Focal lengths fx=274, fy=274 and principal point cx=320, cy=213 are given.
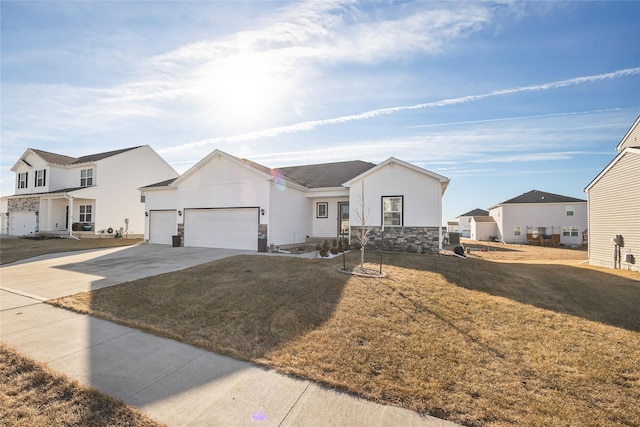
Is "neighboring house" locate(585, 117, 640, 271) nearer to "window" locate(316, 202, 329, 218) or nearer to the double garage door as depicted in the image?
"window" locate(316, 202, 329, 218)

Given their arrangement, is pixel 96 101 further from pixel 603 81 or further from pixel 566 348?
pixel 603 81

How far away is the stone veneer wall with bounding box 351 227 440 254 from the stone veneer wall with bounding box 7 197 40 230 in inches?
1173

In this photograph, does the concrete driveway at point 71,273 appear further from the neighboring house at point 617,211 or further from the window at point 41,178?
the neighboring house at point 617,211

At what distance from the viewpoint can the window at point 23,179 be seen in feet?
87.8

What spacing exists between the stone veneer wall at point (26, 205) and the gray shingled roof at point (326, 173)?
22549 millimetres

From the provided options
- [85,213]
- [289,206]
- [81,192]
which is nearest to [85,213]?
[85,213]

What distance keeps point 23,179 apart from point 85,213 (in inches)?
407

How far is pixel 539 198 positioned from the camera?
30.5m

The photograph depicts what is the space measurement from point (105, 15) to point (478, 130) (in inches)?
655

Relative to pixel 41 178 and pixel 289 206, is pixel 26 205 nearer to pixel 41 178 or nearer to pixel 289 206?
pixel 41 178

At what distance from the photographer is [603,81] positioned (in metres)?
11.6

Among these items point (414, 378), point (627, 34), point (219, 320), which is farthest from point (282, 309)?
point (627, 34)

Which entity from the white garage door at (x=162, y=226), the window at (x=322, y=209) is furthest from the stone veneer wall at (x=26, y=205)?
the window at (x=322, y=209)

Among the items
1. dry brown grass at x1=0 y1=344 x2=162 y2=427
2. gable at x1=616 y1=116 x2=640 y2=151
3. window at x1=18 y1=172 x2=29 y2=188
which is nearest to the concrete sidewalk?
dry brown grass at x1=0 y1=344 x2=162 y2=427
